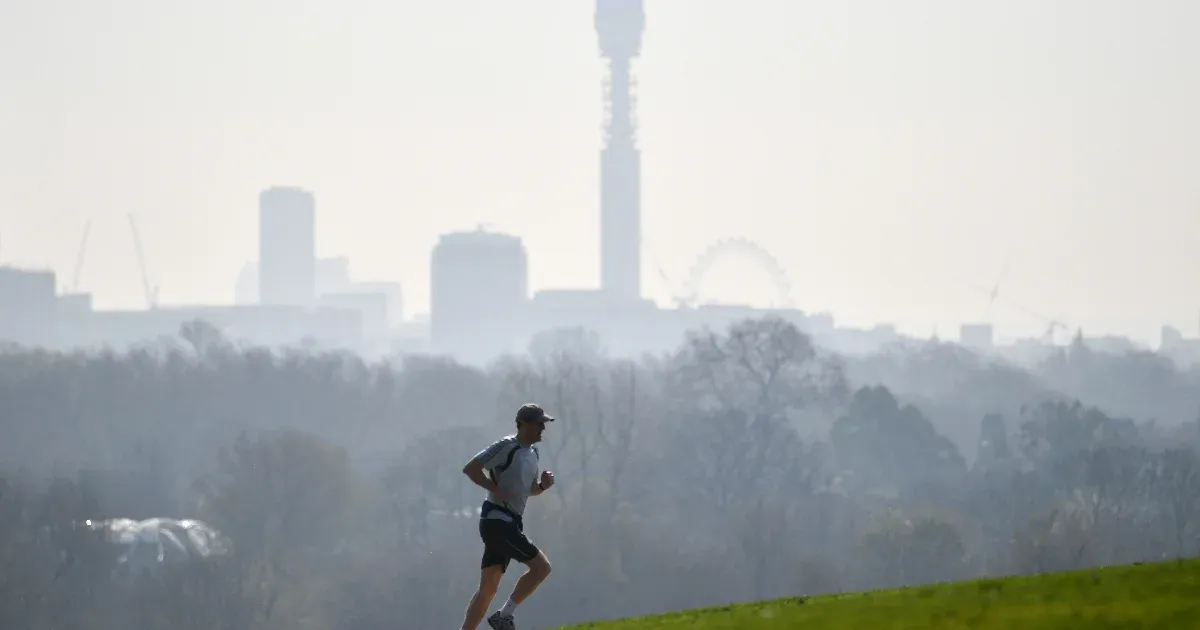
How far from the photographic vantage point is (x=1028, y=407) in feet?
483

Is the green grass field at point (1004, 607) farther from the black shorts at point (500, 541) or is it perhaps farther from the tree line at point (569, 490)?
the tree line at point (569, 490)

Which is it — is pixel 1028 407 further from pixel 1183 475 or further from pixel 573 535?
pixel 573 535

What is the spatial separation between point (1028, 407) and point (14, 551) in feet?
281

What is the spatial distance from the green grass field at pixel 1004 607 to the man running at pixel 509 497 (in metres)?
3.03

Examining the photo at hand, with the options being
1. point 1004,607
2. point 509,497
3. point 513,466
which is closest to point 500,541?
point 509,497

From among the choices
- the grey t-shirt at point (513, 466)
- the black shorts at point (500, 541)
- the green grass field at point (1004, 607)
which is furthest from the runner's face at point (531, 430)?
the green grass field at point (1004, 607)

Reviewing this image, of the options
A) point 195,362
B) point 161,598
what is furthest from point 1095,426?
point 195,362

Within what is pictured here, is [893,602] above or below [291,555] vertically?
above

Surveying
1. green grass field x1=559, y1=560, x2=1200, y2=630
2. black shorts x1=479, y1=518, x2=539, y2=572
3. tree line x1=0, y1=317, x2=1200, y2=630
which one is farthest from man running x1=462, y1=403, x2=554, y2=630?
tree line x1=0, y1=317, x2=1200, y2=630

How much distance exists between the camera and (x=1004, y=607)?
2141 centimetres

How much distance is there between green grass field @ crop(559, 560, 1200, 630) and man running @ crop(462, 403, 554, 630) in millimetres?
3029

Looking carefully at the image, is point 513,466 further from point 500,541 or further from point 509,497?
point 500,541

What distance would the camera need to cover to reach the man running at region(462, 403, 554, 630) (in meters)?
19.3

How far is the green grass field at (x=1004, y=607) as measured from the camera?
19844 mm
